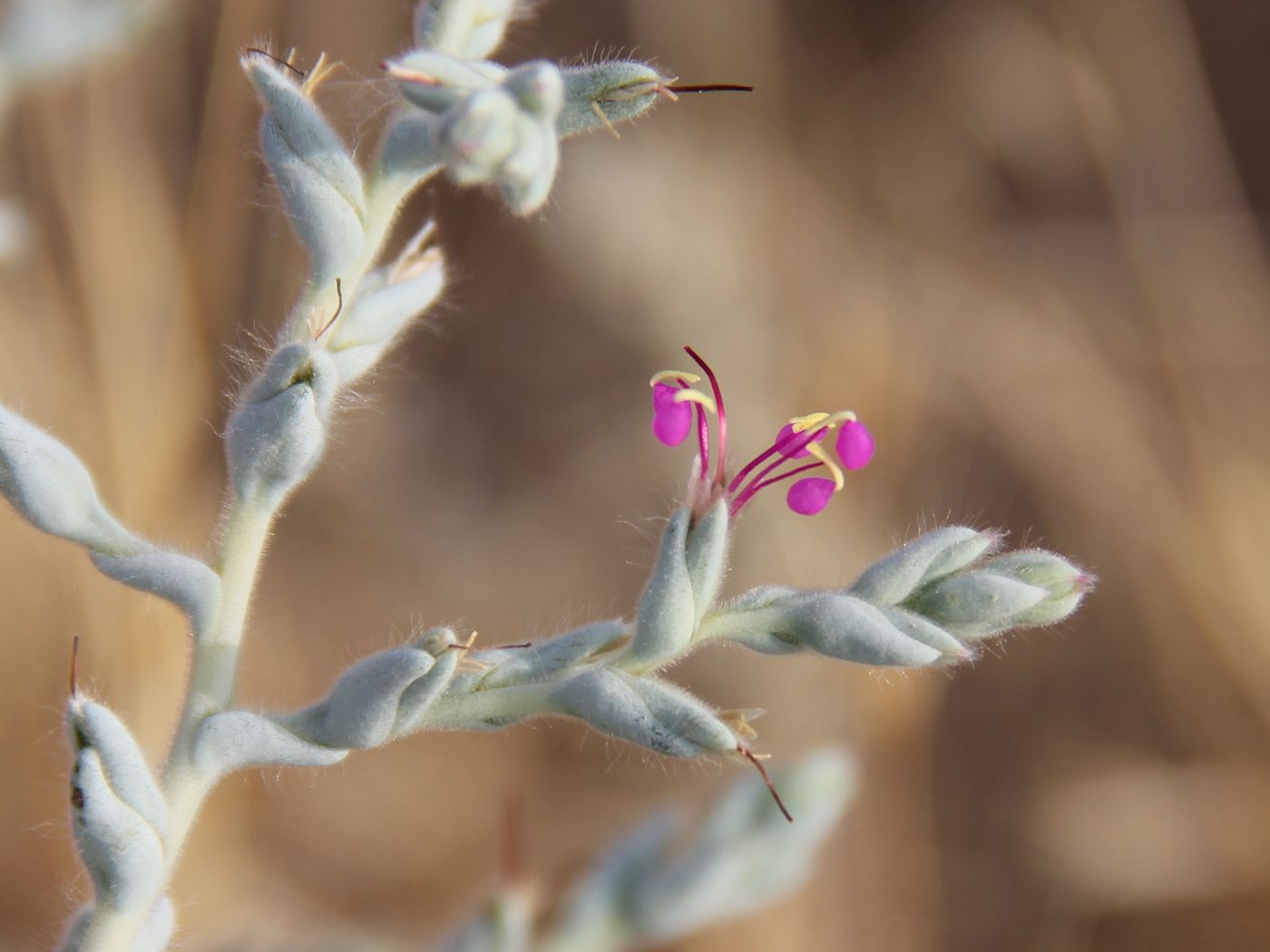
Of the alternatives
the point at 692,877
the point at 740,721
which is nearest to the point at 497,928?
the point at 692,877

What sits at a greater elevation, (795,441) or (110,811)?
(795,441)

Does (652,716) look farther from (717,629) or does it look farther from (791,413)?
A: (791,413)

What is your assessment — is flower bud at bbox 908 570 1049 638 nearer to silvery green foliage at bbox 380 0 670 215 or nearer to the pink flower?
the pink flower

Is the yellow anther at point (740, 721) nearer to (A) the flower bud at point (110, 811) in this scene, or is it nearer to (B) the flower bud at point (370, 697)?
(B) the flower bud at point (370, 697)

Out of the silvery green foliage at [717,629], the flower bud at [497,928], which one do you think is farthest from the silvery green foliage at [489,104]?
the flower bud at [497,928]

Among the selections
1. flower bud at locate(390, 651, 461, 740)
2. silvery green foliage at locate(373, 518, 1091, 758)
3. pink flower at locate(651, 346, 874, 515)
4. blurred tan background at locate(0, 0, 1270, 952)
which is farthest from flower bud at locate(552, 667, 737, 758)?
blurred tan background at locate(0, 0, 1270, 952)

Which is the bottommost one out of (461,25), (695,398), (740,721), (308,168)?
(740,721)

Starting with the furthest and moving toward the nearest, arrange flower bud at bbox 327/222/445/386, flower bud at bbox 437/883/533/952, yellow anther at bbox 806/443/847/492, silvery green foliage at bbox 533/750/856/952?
silvery green foliage at bbox 533/750/856/952 < flower bud at bbox 437/883/533/952 < yellow anther at bbox 806/443/847/492 < flower bud at bbox 327/222/445/386
